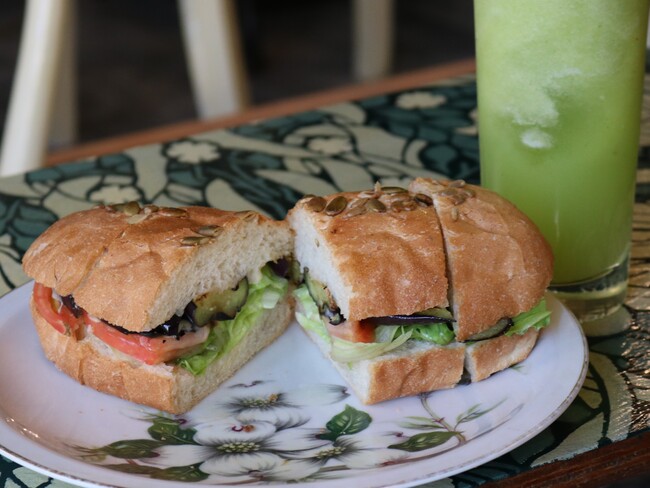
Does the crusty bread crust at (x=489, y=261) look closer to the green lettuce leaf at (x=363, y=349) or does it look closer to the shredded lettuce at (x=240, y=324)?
the green lettuce leaf at (x=363, y=349)

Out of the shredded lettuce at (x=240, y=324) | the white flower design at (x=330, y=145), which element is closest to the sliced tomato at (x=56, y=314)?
the shredded lettuce at (x=240, y=324)

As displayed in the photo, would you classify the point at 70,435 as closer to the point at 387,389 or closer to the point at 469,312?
the point at 387,389

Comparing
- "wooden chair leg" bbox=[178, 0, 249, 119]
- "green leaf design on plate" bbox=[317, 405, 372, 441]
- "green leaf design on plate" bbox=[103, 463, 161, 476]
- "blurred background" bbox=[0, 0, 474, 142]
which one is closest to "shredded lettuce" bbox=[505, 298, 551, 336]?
"green leaf design on plate" bbox=[317, 405, 372, 441]

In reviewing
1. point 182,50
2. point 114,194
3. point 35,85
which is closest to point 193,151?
point 114,194

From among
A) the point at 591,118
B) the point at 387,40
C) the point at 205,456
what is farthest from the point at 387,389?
the point at 387,40

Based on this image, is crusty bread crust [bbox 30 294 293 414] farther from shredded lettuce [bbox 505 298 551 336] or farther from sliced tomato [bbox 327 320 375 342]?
shredded lettuce [bbox 505 298 551 336]

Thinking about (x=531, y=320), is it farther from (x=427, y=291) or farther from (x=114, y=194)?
(x=114, y=194)
